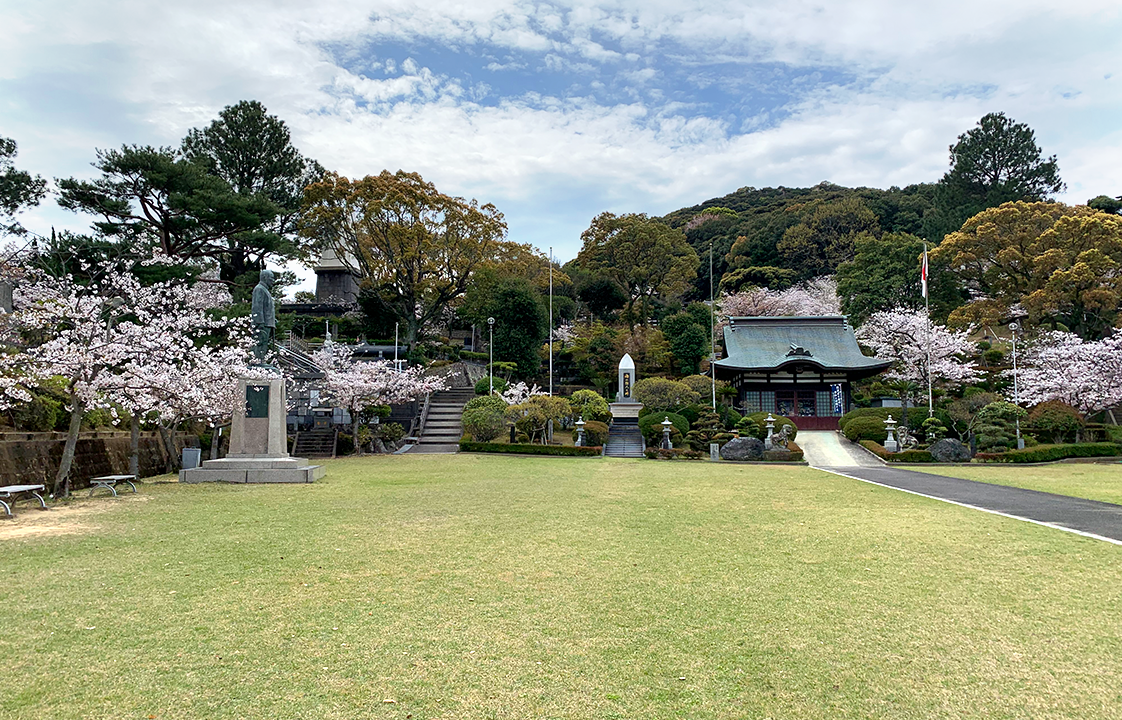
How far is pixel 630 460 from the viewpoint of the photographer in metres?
23.2

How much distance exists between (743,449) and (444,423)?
13571mm

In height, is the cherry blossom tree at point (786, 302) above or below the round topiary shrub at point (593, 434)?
above

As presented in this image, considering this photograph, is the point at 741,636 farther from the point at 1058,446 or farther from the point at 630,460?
the point at 1058,446

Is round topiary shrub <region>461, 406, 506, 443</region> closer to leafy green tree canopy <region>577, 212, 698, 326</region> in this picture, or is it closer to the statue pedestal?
the statue pedestal

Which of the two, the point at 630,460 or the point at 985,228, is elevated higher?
the point at 985,228

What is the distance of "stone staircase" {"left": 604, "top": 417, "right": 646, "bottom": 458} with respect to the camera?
25953 millimetres

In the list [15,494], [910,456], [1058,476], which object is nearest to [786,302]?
[910,456]

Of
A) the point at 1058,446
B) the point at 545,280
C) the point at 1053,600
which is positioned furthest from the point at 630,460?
the point at 545,280

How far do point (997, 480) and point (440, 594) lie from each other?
15851mm

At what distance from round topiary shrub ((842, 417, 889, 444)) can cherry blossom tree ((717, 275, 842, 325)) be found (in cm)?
1979

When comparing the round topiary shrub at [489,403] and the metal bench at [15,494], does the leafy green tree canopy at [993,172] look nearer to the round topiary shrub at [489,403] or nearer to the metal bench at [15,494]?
the round topiary shrub at [489,403]

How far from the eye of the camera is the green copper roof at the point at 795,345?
33156mm

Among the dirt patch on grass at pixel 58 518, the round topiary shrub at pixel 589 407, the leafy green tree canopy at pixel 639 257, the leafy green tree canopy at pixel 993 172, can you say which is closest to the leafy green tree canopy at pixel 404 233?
the round topiary shrub at pixel 589 407

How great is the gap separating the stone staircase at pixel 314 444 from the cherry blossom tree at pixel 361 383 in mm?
956
